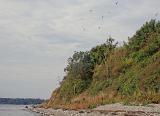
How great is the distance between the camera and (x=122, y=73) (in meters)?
71.4

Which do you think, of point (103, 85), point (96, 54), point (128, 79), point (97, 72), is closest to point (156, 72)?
point (128, 79)

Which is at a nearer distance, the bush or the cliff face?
the cliff face

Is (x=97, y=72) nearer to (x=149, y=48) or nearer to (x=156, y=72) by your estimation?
(x=149, y=48)

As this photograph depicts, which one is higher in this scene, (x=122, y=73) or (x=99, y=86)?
(x=122, y=73)

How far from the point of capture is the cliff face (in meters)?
56.2

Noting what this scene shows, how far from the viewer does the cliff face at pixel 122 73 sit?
5619 cm

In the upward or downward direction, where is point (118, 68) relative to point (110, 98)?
upward

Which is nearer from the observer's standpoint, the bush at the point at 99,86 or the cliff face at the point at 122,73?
the cliff face at the point at 122,73

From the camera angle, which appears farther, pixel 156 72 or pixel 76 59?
pixel 76 59

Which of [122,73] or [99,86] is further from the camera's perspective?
[99,86]

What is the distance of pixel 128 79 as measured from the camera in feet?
210

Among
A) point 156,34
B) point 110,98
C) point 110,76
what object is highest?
point 156,34

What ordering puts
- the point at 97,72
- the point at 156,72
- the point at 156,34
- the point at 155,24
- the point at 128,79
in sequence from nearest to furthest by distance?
1. the point at 156,72
2. the point at 128,79
3. the point at 156,34
4. the point at 155,24
5. the point at 97,72

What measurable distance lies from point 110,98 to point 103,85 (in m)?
11.2
